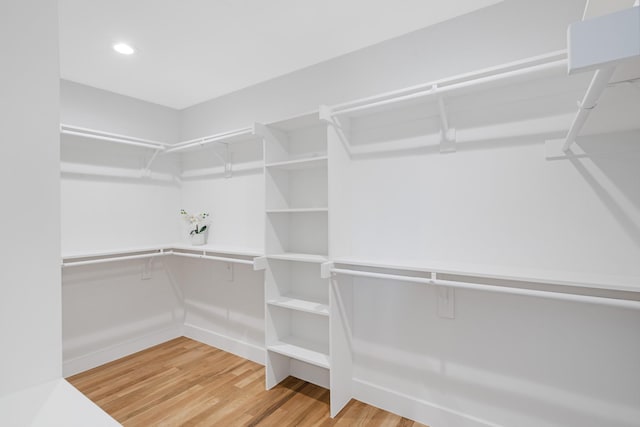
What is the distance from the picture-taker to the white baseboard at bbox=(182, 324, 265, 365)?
2783 millimetres

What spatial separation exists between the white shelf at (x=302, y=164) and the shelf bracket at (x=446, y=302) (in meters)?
1.07

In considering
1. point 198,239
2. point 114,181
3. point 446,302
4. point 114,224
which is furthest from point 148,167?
point 446,302

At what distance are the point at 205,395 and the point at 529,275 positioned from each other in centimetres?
222

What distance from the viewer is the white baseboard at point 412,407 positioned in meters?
1.80

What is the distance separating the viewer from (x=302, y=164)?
2195 mm

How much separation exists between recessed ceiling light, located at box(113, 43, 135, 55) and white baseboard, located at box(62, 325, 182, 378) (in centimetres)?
247

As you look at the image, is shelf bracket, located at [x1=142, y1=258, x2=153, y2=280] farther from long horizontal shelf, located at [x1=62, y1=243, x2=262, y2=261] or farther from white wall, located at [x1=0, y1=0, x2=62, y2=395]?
white wall, located at [x1=0, y1=0, x2=62, y2=395]

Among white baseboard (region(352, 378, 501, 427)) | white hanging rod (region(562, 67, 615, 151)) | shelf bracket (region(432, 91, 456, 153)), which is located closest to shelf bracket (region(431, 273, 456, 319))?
white baseboard (region(352, 378, 501, 427))

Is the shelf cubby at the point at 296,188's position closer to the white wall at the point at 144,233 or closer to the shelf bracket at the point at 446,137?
the white wall at the point at 144,233

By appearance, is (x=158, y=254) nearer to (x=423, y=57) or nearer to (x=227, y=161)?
(x=227, y=161)

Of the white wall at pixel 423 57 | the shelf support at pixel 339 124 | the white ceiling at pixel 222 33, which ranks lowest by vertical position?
the shelf support at pixel 339 124

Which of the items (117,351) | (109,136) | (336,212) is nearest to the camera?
(336,212)

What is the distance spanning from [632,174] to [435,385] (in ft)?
4.87

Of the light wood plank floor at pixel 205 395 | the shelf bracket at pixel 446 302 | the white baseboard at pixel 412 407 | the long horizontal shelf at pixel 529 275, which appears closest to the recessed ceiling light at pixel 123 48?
the long horizontal shelf at pixel 529 275
